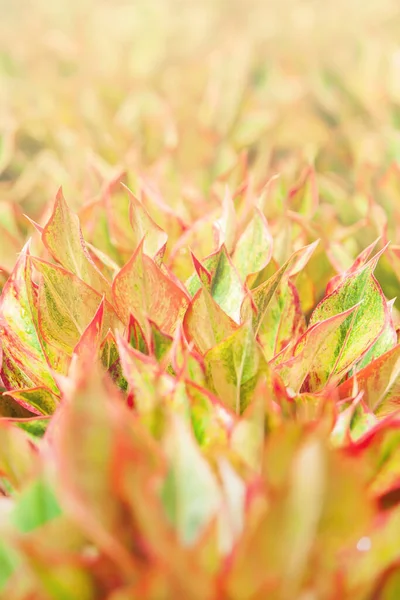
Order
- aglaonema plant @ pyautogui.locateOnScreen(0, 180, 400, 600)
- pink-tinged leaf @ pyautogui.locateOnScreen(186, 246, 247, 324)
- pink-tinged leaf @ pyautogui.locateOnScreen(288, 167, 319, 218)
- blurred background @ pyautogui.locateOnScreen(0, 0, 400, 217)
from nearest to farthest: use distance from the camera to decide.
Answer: aglaonema plant @ pyautogui.locateOnScreen(0, 180, 400, 600), pink-tinged leaf @ pyautogui.locateOnScreen(186, 246, 247, 324), pink-tinged leaf @ pyautogui.locateOnScreen(288, 167, 319, 218), blurred background @ pyautogui.locateOnScreen(0, 0, 400, 217)

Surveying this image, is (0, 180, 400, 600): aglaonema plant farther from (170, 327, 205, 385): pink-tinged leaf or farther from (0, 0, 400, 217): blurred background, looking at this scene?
(0, 0, 400, 217): blurred background

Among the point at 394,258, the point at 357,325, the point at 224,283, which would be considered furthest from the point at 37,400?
the point at 394,258

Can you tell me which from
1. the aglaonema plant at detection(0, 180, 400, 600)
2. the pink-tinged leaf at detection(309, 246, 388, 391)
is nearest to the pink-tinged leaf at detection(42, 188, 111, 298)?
the aglaonema plant at detection(0, 180, 400, 600)

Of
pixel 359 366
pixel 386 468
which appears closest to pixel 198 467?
pixel 386 468

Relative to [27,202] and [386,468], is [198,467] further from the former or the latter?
[27,202]

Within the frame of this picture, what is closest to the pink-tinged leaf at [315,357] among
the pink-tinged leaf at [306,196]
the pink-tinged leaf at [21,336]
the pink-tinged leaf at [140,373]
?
the pink-tinged leaf at [140,373]

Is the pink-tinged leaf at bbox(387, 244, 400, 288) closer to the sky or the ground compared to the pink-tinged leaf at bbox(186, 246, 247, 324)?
closer to the ground

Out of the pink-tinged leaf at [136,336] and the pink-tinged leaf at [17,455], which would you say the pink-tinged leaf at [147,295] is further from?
the pink-tinged leaf at [17,455]
